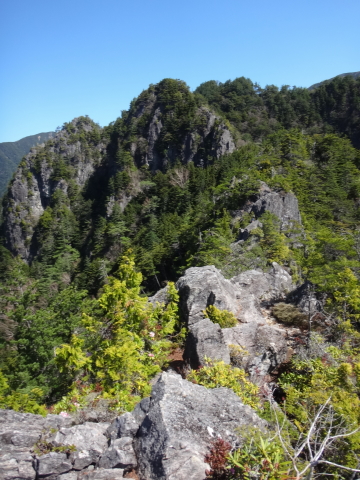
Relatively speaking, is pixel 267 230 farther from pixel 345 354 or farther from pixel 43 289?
pixel 43 289

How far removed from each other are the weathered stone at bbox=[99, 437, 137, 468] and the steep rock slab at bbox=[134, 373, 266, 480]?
0.10 m

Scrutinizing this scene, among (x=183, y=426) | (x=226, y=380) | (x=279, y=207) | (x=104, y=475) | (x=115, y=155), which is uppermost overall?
(x=115, y=155)

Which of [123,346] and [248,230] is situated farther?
[248,230]

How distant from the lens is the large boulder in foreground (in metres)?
4.03

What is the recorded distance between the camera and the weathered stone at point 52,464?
422 centimetres

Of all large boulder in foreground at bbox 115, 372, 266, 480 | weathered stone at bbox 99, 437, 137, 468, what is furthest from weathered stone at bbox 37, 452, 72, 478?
large boulder in foreground at bbox 115, 372, 266, 480

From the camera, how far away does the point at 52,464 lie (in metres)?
4.27

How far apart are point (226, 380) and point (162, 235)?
3916 cm

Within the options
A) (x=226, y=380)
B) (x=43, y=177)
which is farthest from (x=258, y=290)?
(x=43, y=177)

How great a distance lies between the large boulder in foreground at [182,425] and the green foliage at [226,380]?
0.70 meters

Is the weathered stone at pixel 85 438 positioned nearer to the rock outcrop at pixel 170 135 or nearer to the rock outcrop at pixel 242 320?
the rock outcrop at pixel 242 320

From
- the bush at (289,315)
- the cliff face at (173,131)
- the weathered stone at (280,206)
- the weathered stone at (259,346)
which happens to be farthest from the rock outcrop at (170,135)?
the weathered stone at (259,346)

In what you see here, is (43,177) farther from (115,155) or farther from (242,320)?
(242,320)

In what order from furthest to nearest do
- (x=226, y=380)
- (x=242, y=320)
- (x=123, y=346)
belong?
1. (x=242, y=320)
2. (x=123, y=346)
3. (x=226, y=380)
